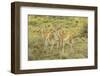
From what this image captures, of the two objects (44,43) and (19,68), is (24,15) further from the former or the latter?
(19,68)

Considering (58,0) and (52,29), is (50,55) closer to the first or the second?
(52,29)

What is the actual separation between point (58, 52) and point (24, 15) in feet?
1.38

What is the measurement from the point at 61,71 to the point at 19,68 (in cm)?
36

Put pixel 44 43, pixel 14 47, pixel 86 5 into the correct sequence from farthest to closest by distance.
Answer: pixel 86 5, pixel 44 43, pixel 14 47

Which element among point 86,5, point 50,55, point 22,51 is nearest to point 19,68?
point 22,51

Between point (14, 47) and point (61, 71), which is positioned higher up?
point (14, 47)

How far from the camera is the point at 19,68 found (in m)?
1.81

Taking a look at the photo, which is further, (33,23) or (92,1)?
(92,1)

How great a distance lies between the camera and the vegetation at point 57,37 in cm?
190

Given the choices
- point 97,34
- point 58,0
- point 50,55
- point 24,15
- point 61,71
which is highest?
point 58,0

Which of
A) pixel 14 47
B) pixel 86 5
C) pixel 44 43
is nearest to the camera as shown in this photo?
pixel 14 47

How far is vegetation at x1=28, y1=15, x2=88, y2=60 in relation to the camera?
190 cm

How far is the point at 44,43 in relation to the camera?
193 centimetres

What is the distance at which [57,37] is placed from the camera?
197cm
